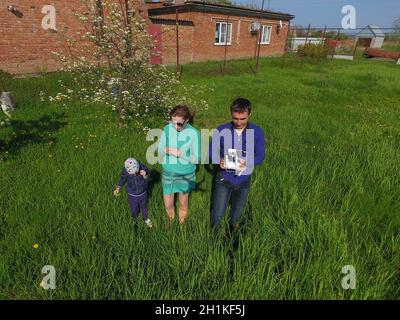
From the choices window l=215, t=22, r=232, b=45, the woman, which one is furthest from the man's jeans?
window l=215, t=22, r=232, b=45

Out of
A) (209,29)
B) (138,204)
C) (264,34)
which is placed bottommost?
(138,204)

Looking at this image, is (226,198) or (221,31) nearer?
(226,198)

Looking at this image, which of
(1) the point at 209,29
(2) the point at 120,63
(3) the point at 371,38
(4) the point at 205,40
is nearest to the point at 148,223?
(2) the point at 120,63

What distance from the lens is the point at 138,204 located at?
10.1 feet

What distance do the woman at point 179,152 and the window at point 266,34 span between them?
26624mm

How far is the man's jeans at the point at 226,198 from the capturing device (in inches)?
112

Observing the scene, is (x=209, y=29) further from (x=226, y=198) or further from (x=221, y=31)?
(x=226, y=198)

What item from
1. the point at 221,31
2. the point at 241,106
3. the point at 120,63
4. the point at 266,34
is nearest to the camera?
the point at 241,106

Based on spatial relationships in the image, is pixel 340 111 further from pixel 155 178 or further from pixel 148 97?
pixel 155 178

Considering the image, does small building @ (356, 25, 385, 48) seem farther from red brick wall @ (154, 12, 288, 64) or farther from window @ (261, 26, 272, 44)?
red brick wall @ (154, 12, 288, 64)

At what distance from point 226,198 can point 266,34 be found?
90.4ft

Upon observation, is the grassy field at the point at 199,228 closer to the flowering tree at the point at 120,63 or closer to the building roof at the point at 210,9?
the flowering tree at the point at 120,63

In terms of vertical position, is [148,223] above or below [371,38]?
below

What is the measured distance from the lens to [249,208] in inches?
131
